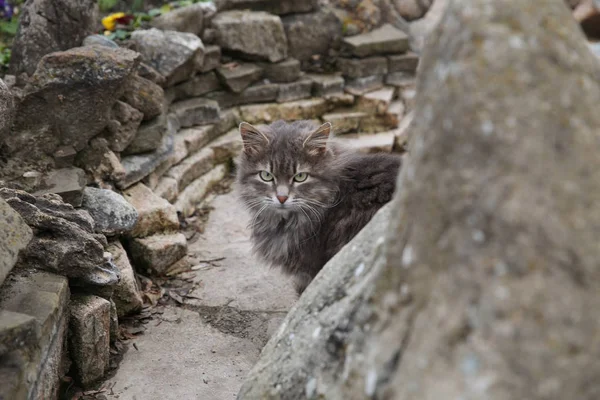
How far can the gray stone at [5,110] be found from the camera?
359cm

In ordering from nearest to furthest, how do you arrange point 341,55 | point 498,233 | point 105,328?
point 498,233
point 105,328
point 341,55

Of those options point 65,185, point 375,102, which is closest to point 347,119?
point 375,102

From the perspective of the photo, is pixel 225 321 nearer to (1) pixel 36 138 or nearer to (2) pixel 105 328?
(2) pixel 105 328

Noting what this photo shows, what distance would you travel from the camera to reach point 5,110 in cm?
362

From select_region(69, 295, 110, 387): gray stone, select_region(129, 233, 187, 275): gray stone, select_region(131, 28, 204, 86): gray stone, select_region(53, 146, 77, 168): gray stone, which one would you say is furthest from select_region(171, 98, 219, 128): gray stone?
select_region(69, 295, 110, 387): gray stone

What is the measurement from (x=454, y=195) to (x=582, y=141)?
34 centimetres

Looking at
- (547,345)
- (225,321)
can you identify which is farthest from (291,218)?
(547,345)

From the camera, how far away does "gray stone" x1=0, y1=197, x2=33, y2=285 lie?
9.12 ft

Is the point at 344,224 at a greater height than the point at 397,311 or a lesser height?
lesser

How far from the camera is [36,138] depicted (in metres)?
4.00

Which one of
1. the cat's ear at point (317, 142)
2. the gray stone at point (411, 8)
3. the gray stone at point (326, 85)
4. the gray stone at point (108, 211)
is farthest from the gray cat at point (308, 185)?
the gray stone at point (411, 8)

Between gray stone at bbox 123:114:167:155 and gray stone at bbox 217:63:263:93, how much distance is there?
4.34ft

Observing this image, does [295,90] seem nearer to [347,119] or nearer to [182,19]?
[347,119]

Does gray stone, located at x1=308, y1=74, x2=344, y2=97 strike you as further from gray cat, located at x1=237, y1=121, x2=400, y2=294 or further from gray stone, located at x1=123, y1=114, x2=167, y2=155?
gray cat, located at x1=237, y1=121, x2=400, y2=294
